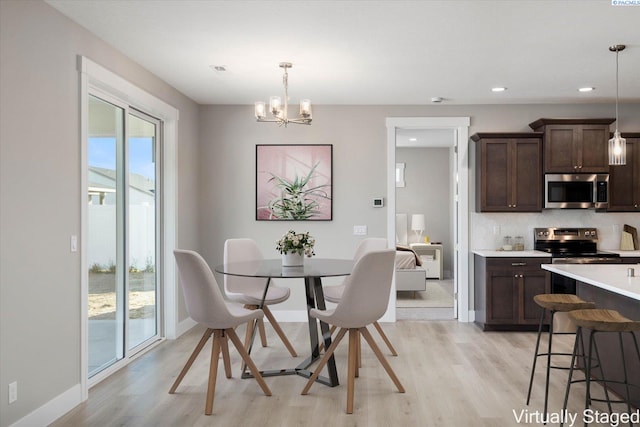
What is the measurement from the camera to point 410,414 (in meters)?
3.17

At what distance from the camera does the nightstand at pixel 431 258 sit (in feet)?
29.9

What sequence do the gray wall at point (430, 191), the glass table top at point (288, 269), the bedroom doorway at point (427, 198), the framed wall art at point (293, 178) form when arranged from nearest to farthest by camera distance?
the glass table top at point (288, 269)
the framed wall art at point (293, 178)
the bedroom doorway at point (427, 198)
the gray wall at point (430, 191)

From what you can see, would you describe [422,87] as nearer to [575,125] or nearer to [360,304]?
[575,125]

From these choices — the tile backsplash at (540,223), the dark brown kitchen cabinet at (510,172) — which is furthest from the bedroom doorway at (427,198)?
the dark brown kitchen cabinet at (510,172)

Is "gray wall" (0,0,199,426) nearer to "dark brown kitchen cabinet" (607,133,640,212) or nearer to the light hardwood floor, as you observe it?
the light hardwood floor

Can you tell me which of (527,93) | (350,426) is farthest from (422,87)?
(350,426)

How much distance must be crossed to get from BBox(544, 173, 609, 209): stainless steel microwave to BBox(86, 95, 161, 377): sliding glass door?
4.16 meters

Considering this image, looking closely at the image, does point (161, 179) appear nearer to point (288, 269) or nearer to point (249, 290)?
point (249, 290)

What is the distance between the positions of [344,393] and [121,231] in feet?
7.24

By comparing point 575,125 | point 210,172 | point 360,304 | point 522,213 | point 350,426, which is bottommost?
point 350,426

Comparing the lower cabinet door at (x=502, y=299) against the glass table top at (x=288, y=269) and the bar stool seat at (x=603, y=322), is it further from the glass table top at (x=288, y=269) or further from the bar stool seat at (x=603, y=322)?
the bar stool seat at (x=603, y=322)

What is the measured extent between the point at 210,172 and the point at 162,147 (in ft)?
3.15

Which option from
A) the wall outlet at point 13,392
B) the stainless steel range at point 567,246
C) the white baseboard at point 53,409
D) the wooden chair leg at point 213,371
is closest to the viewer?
the wall outlet at point 13,392

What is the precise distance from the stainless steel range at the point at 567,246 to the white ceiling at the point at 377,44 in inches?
60.0
